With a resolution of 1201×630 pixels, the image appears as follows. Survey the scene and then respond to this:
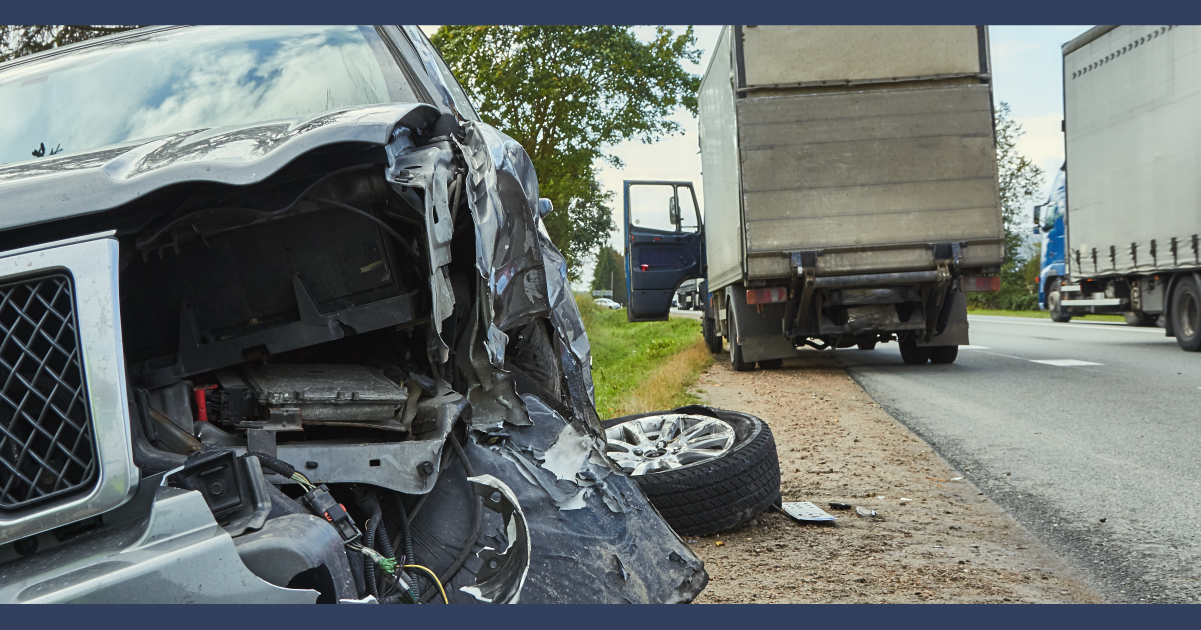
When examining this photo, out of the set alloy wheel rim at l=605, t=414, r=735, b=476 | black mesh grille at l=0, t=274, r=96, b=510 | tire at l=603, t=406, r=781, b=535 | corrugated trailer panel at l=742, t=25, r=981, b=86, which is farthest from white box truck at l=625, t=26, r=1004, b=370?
black mesh grille at l=0, t=274, r=96, b=510

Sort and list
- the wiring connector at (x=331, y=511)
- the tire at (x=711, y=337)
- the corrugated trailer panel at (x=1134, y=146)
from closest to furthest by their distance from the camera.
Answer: the wiring connector at (x=331, y=511)
the corrugated trailer panel at (x=1134, y=146)
the tire at (x=711, y=337)

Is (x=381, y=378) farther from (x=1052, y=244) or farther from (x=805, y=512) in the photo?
(x=1052, y=244)

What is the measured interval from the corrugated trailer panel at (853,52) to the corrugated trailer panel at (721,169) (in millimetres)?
400

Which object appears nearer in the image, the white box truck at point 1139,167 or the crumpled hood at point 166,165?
the crumpled hood at point 166,165

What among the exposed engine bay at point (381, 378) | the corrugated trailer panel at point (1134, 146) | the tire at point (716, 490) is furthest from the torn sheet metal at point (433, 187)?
the corrugated trailer panel at point (1134, 146)

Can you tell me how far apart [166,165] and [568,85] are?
12208 millimetres

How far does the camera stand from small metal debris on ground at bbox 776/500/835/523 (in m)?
4.24

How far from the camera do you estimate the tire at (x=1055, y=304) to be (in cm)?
2241

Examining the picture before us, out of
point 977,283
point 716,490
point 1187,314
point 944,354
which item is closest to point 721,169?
point 977,283

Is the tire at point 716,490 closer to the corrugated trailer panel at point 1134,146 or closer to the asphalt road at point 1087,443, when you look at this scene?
the asphalt road at point 1087,443

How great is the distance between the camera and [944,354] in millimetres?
11922

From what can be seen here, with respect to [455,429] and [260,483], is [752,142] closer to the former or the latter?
[455,429]

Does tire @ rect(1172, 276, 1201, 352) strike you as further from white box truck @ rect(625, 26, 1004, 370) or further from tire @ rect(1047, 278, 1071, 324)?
tire @ rect(1047, 278, 1071, 324)

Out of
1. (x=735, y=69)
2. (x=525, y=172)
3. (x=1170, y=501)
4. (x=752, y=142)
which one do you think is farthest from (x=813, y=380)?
(x=525, y=172)
